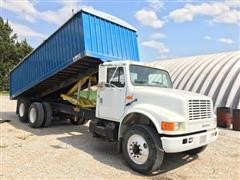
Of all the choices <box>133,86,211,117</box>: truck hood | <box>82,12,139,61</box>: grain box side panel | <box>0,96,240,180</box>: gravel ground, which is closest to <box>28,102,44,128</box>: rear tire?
<box>0,96,240,180</box>: gravel ground

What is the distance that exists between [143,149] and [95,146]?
244 centimetres

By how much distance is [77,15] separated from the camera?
7.98 meters

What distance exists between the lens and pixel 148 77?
6.79m

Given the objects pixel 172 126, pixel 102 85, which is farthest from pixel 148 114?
pixel 102 85

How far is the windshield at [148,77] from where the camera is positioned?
21.4ft

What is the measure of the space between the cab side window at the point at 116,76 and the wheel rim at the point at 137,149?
136 centimetres

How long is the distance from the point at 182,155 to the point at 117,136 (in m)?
1.86

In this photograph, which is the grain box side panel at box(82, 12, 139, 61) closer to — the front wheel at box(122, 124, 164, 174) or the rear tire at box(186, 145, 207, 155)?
the front wheel at box(122, 124, 164, 174)

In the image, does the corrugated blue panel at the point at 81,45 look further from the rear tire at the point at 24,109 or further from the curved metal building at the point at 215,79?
the curved metal building at the point at 215,79

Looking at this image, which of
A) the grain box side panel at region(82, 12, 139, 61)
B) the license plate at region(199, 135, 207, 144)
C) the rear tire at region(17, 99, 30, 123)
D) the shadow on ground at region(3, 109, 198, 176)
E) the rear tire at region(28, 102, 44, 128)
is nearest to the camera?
the license plate at region(199, 135, 207, 144)

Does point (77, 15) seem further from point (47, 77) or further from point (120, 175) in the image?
point (120, 175)

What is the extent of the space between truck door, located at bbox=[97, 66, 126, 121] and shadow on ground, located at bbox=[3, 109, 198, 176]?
98 centimetres

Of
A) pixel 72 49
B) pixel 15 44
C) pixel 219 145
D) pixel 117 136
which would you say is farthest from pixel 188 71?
pixel 15 44

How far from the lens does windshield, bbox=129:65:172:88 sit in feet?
21.4
